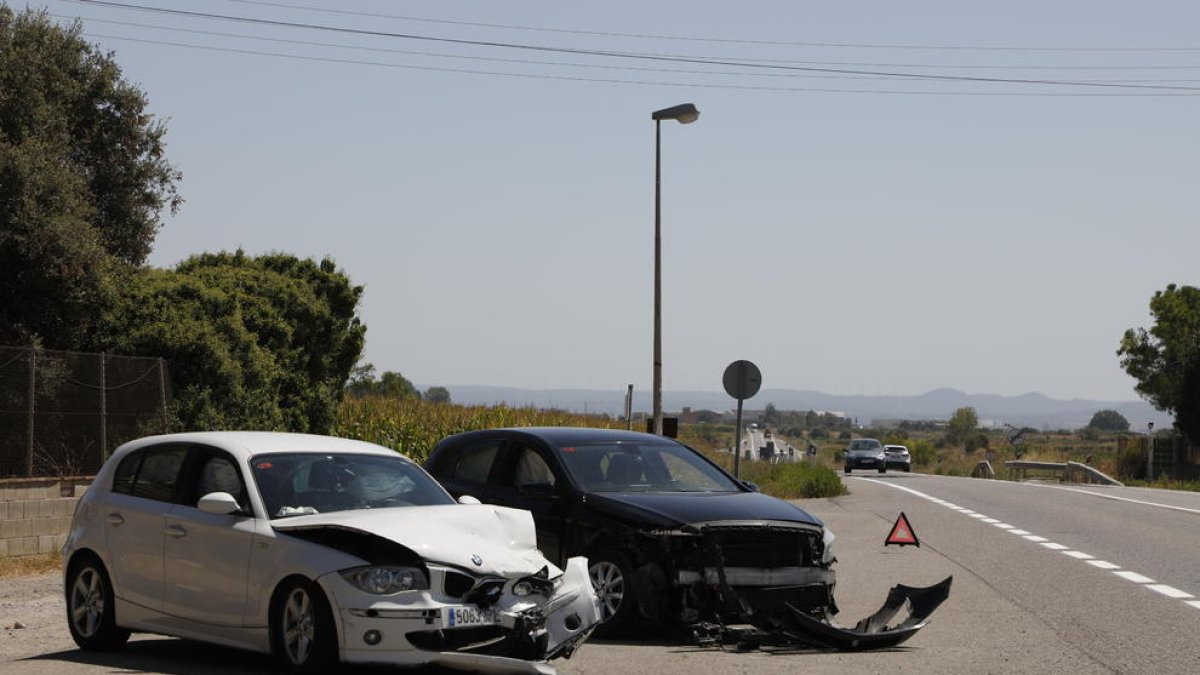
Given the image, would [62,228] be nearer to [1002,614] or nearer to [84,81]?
[84,81]

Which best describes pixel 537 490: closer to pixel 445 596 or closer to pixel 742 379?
pixel 445 596

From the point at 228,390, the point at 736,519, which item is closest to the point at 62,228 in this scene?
the point at 228,390

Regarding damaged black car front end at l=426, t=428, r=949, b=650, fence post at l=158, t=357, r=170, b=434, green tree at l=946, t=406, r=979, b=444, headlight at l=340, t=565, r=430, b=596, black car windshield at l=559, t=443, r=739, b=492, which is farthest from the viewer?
green tree at l=946, t=406, r=979, b=444

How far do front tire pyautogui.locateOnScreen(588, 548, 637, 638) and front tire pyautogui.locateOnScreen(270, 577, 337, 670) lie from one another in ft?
9.88

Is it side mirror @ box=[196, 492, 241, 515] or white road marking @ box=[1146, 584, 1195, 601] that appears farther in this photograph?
white road marking @ box=[1146, 584, 1195, 601]

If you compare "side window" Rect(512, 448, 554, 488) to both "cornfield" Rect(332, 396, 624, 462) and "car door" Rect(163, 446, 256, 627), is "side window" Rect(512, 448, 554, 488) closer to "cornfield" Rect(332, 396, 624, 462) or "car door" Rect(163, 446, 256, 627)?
"car door" Rect(163, 446, 256, 627)

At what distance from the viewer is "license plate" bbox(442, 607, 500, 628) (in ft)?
31.0

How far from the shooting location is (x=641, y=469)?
1377cm

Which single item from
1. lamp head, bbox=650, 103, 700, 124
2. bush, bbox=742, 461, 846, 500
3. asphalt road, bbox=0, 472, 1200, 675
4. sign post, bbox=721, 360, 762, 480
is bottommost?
asphalt road, bbox=0, 472, 1200, 675

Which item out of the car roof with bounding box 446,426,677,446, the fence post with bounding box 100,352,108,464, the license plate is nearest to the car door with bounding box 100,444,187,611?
the license plate

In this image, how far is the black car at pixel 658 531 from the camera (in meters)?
12.1

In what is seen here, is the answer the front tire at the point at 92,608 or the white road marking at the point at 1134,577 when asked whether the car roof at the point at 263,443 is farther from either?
the white road marking at the point at 1134,577

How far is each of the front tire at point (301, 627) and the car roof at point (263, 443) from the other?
1.31 metres

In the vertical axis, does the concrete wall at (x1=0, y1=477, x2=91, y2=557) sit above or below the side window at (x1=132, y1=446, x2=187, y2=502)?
below
